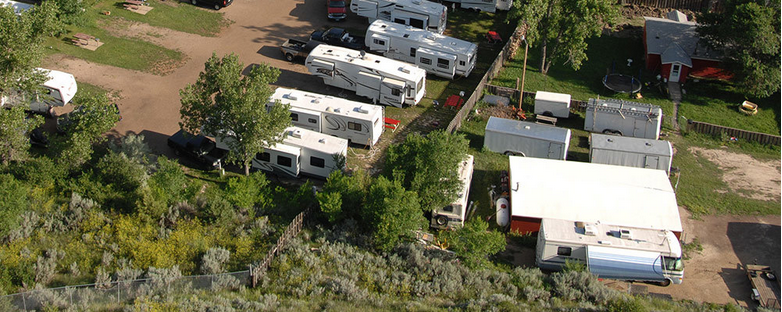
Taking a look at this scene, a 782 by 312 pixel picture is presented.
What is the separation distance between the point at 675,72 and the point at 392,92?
1699 cm

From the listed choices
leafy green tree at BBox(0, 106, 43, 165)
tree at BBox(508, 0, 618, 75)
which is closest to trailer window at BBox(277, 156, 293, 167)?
leafy green tree at BBox(0, 106, 43, 165)

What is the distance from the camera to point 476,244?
87.1 ft

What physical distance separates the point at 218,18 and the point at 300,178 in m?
18.7

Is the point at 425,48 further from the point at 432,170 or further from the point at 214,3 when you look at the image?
the point at 214,3

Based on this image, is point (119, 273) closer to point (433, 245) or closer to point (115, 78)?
point (433, 245)

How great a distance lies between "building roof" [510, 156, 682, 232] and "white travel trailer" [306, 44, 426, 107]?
791cm

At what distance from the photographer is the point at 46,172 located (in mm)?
29906

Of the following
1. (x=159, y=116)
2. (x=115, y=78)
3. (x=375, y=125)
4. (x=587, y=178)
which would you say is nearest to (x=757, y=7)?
(x=587, y=178)

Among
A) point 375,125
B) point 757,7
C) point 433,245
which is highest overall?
point 757,7

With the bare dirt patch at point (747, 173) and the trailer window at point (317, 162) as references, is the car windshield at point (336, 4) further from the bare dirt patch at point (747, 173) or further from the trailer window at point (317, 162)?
the bare dirt patch at point (747, 173)

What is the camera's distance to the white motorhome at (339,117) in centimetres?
3456

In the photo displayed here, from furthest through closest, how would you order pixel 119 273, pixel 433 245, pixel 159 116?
pixel 159 116 < pixel 433 245 < pixel 119 273

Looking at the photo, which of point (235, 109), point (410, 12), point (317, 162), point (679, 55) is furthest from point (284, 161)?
point (679, 55)

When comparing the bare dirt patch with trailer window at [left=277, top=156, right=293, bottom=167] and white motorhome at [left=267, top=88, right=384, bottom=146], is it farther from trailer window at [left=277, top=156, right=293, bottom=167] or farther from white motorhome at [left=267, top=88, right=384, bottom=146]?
trailer window at [left=277, top=156, right=293, bottom=167]
